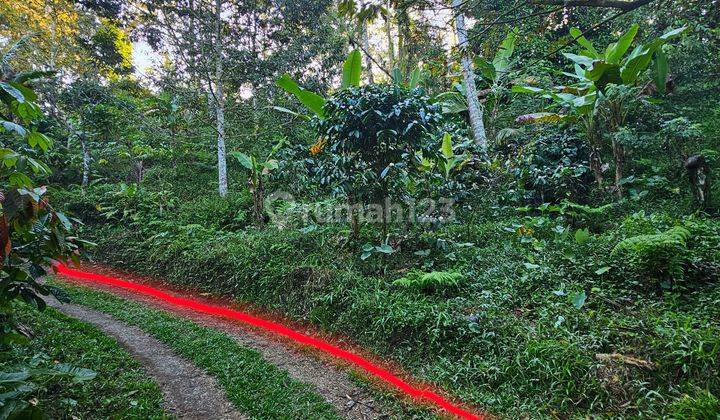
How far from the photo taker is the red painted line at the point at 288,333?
10.4 ft

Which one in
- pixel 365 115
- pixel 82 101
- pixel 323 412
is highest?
pixel 82 101

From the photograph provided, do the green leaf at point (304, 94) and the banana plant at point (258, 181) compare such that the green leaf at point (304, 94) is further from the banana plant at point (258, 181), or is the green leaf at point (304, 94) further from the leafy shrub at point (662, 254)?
the leafy shrub at point (662, 254)

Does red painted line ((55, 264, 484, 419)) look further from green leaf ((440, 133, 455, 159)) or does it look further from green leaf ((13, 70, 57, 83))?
green leaf ((440, 133, 455, 159))

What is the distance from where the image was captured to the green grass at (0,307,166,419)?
276 cm

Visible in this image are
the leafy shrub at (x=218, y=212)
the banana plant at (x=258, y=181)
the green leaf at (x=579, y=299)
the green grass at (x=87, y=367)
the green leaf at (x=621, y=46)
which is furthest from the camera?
the leafy shrub at (x=218, y=212)

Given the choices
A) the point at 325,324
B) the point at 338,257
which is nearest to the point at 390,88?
the point at 338,257

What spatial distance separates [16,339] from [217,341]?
236 centimetres

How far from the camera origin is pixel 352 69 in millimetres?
5879

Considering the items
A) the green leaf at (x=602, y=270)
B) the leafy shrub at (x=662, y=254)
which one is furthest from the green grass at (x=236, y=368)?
the leafy shrub at (x=662, y=254)

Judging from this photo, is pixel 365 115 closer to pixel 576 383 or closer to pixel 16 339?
pixel 576 383

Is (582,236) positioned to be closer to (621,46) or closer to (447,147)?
(447,147)

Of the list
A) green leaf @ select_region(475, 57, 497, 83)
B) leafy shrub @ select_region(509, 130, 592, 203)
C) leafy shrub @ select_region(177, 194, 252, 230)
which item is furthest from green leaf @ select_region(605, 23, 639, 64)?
leafy shrub @ select_region(177, 194, 252, 230)

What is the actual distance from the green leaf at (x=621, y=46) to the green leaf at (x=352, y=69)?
149 inches

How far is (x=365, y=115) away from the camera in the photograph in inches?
193
